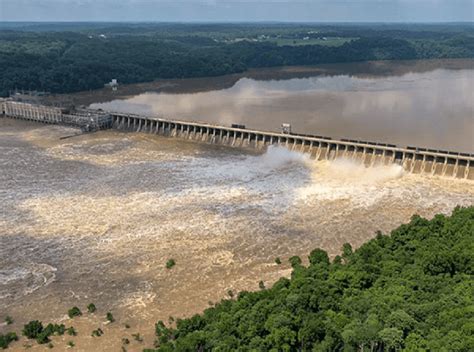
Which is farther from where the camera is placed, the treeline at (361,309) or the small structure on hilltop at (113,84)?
the small structure on hilltop at (113,84)

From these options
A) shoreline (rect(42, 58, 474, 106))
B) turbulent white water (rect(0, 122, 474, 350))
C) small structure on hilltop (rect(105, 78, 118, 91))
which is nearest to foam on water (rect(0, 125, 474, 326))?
turbulent white water (rect(0, 122, 474, 350))

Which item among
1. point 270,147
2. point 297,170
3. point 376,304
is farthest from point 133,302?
point 270,147

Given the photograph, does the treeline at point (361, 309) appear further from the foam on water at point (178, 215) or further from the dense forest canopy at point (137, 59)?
the dense forest canopy at point (137, 59)

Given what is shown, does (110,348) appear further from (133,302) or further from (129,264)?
(129,264)

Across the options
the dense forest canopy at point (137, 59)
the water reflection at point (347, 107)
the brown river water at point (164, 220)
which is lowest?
the brown river water at point (164, 220)

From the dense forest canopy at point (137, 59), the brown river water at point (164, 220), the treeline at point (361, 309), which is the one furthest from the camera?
the dense forest canopy at point (137, 59)

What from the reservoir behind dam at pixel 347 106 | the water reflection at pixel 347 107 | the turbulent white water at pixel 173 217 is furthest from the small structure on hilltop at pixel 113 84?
the turbulent white water at pixel 173 217

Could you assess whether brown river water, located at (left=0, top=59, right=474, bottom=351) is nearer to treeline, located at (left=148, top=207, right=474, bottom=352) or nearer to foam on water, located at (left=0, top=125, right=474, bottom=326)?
foam on water, located at (left=0, top=125, right=474, bottom=326)
